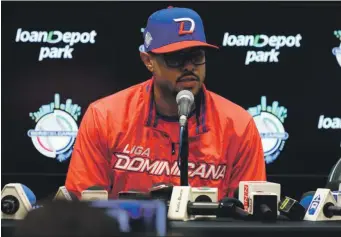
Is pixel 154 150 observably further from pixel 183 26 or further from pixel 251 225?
pixel 251 225

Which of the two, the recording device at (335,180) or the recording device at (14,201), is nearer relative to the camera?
the recording device at (14,201)

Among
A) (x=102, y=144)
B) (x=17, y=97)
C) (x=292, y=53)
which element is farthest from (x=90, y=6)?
(x=102, y=144)

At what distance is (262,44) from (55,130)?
147 centimetres

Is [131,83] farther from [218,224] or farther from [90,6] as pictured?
[218,224]

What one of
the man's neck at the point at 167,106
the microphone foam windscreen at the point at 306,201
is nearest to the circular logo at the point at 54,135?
the man's neck at the point at 167,106

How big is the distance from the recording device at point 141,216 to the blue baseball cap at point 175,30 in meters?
2.06

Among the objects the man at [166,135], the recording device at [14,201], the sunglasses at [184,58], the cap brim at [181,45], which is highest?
the cap brim at [181,45]

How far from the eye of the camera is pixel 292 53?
537 centimetres

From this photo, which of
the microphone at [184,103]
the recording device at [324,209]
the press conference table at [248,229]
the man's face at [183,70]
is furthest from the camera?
the man's face at [183,70]

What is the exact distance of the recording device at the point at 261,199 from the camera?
237cm

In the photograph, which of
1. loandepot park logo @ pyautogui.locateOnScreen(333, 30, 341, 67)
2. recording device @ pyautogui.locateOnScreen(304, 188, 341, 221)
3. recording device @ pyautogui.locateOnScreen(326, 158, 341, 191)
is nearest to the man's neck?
recording device @ pyautogui.locateOnScreen(326, 158, 341, 191)

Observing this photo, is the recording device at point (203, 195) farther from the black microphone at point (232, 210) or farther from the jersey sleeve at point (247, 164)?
the jersey sleeve at point (247, 164)

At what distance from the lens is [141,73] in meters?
5.33

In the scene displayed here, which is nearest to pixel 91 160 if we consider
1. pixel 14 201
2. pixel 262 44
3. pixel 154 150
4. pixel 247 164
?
pixel 154 150
